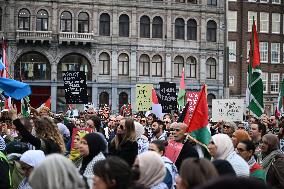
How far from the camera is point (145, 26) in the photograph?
142 ft

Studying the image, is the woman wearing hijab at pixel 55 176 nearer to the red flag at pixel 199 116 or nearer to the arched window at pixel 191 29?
the red flag at pixel 199 116

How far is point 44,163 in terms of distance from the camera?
3.37 meters

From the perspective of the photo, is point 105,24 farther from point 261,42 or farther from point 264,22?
point 264,22

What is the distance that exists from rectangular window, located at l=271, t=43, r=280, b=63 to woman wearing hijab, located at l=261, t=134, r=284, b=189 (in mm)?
42566

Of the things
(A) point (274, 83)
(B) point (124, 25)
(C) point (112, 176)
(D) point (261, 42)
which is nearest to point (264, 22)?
(D) point (261, 42)

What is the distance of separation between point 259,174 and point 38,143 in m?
2.55

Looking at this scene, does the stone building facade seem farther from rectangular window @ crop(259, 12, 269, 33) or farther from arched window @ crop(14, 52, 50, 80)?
arched window @ crop(14, 52, 50, 80)

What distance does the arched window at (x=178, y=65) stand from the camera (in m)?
43.9

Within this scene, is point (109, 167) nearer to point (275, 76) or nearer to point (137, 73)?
point (137, 73)

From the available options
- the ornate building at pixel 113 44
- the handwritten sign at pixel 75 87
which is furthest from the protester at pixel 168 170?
the ornate building at pixel 113 44

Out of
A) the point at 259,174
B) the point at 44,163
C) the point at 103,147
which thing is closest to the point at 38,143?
the point at 103,147

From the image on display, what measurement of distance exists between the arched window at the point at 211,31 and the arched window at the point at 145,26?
5043mm

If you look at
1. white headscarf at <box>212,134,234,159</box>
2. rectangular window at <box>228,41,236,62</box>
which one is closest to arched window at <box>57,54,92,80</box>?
rectangular window at <box>228,41,236,62</box>

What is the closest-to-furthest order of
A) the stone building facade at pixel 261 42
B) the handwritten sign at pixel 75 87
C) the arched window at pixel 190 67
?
the handwritten sign at pixel 75 87 < the arched window at pixel 190 67 < the stone building facade at pixel 261 42
